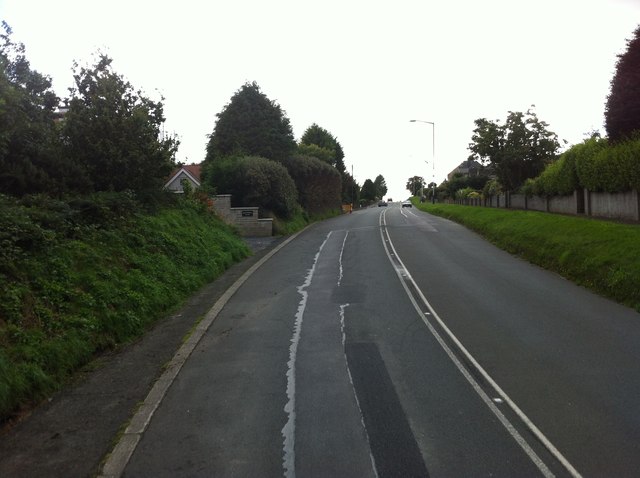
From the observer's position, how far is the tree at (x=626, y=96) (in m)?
23.0

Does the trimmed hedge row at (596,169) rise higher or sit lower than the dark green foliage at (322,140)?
lower

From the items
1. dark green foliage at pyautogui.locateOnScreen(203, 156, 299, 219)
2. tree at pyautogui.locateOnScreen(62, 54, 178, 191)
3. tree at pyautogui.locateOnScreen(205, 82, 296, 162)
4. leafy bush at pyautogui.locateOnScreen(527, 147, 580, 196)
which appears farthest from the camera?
tree at pyautogui.locateOnScreen(205, 82, 296, 162)

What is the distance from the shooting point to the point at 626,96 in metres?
23.3

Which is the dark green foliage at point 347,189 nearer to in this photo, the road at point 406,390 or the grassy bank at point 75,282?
the grassy bank at point 75,282

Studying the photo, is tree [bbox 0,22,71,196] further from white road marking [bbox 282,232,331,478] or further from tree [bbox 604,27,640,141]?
tree [bbox 604,27,640,141]

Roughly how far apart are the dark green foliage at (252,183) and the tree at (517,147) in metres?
19.4

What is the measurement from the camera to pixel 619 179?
22.9 meters

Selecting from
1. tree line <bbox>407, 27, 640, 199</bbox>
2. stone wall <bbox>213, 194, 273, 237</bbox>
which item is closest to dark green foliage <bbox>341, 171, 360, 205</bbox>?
tree line <bbox>407, 27, 640, 199</bbox>

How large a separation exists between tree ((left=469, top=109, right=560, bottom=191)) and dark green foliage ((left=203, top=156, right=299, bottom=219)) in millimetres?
19417

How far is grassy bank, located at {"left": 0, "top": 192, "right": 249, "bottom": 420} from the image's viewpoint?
23.0ft

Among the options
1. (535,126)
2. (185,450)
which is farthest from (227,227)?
(535,126)

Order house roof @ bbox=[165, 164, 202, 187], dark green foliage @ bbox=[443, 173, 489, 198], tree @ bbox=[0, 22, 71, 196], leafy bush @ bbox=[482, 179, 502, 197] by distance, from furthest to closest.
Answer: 1. dark green foliage @ bbox=[443, 173, 489, 198]
2. leafy bush @ bbox=[482, 179, 502, 197]
3. house roof @ bbox=[165, 164, 202, 187]
4. tree @ bbox=[0, 22, 71, 196]

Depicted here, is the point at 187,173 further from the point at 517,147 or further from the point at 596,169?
the point at 596,169

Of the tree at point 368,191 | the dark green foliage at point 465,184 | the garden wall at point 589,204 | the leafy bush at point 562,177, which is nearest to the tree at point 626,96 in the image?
the garden wall at point 589,204
